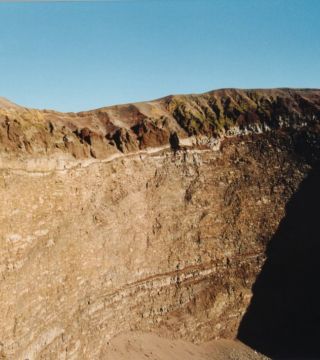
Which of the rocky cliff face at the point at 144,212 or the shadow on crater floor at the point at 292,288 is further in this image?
the shadow on crater floor at the point at 292,288

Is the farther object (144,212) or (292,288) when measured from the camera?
(292,288)

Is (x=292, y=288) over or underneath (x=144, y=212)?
underneath

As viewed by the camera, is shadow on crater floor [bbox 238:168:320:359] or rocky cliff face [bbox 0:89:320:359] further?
shadow on crater floor [bbox 238:168:320:359]

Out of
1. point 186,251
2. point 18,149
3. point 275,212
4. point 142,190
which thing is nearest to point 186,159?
point 142,190
